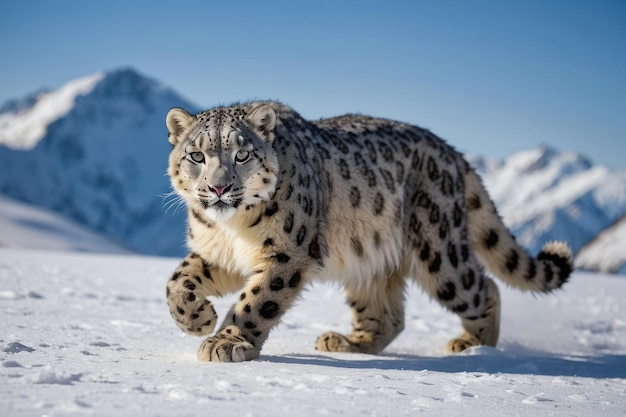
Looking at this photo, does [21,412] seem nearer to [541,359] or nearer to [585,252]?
[541,359]

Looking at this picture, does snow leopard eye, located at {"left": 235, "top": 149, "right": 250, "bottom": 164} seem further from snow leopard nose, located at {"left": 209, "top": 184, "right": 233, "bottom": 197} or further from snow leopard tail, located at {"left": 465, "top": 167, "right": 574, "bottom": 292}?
snow leopard tail, located at {"left": 465, "top": 167, "right": 574, "bottom": 292}

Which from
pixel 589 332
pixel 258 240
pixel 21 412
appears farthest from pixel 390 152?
pixel 21 412

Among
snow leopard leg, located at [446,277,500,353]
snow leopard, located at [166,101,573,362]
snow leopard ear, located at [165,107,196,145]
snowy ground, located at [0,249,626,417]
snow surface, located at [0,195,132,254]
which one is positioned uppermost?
snow surface, located at [0,195,132,254]

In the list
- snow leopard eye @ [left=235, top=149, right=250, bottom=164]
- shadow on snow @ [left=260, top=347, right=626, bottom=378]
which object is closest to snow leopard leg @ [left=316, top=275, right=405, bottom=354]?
shadow on snow @ [left=260, top=347, right=626, bottom=378]

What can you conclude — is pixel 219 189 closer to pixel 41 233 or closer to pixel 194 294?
pixel 194 294

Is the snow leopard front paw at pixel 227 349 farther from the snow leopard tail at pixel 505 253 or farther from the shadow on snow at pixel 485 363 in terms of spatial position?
the snow leopard tail at pixel 505 253

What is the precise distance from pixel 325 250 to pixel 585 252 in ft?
174

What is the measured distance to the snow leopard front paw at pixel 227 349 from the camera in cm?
427

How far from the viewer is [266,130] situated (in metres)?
4.88

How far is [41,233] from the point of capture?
1975 inches

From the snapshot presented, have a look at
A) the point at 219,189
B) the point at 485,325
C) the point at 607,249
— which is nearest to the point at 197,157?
the point at 219,189

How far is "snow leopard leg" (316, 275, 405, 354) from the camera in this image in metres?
6.24

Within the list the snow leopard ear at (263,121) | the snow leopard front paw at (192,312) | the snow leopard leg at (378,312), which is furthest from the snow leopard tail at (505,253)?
the snow leopard front paw at (192,312)

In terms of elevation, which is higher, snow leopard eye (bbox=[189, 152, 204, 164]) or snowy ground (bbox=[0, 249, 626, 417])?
snow leopard eye (bbox=[189, 152, 204, 164])
